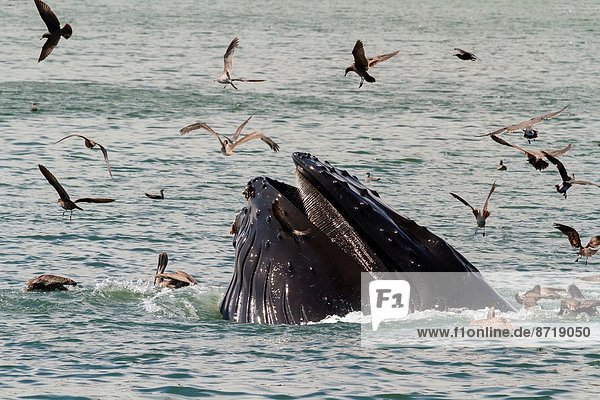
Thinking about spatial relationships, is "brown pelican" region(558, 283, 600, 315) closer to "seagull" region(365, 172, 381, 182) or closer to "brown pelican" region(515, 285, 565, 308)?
"brown pelican" region(515, 285, 565, 308)

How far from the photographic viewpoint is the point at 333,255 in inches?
333

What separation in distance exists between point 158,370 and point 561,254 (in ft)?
19.1

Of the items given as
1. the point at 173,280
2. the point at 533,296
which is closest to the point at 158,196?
the point at 173,280

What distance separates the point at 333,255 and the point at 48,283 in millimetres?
3586

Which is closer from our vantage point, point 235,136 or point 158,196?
point 235,136

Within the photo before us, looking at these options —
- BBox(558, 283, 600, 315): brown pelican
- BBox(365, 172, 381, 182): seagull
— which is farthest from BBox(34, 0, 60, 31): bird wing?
BBox(558, 283, 600, 315): brown pelican

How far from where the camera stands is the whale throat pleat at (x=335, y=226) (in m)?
8.36

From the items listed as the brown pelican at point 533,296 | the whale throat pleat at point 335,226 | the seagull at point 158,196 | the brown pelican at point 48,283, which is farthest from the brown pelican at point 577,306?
the seagull at point 158,196

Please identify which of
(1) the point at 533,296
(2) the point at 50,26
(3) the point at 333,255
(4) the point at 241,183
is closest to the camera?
(3) the point at 333,255

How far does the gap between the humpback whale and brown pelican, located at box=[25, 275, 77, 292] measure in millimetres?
2892

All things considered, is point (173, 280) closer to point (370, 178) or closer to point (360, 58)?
point (360, 58)

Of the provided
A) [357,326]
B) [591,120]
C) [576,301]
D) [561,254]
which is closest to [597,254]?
[561,254]

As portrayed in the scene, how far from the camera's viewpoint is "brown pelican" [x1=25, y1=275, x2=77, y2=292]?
37.0 ft

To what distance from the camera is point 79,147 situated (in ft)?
68.6
